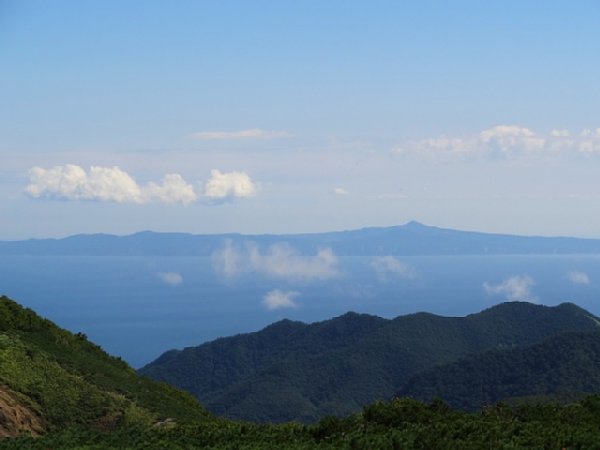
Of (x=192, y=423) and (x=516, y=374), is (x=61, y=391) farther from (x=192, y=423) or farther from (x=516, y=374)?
(x=516, y=374)

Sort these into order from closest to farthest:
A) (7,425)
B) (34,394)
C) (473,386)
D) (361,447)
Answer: (361,447), (7,425), (34,394), (473,386)

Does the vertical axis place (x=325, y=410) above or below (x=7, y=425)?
below

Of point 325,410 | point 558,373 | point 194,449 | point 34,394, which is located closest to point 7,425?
point 34,394

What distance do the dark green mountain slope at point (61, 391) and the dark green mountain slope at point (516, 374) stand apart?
364ft

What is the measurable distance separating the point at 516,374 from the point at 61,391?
13492cm

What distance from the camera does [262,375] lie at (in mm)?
198875

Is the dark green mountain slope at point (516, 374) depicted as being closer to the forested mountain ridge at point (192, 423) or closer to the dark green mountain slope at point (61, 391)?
the dark green mountain slope at point (61, 391)

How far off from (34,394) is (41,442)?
38.3 ft

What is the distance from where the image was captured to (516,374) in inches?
6132

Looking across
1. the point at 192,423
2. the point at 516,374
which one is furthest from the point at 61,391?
the point at 516,374

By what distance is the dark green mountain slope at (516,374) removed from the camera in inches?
5704

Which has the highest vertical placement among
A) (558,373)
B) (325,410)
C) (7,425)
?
(7,425)

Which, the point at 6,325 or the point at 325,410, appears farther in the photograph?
the point at 325,410

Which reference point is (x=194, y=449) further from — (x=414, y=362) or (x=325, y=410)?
(x=414, y=362)
